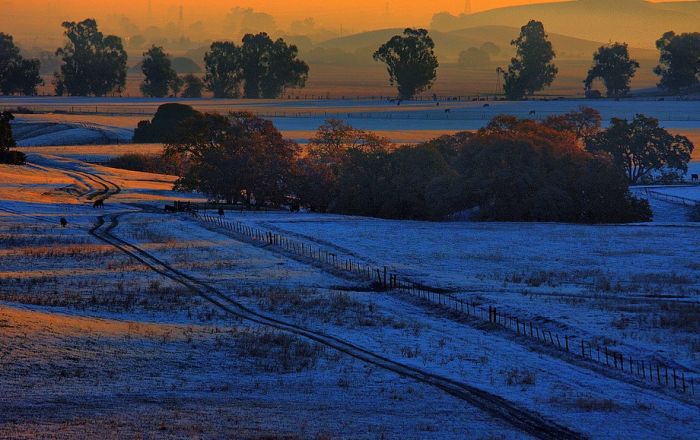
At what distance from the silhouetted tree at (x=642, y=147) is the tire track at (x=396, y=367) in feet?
225

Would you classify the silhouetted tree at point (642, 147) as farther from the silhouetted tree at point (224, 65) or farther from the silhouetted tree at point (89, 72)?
the silhouetted tree at point (89, 72)

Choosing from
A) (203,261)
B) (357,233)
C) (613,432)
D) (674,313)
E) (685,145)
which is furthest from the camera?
(685,145)

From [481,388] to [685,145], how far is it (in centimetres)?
8690

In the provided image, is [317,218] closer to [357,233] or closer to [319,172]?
[357,233]

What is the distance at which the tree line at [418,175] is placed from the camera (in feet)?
228

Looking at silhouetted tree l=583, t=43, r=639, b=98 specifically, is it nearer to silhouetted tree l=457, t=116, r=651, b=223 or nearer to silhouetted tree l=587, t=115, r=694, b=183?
silhouetted tree l=587, t=115, r=694, b=183

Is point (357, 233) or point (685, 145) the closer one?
point (357, 233)

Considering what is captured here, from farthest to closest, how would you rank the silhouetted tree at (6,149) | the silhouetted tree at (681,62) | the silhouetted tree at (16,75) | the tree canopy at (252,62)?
the tree canopy at (252,62)
the silhouetted tree at (16,75)
the silhouetted tree at (681,62)
the silhouetted tree at (6,149)

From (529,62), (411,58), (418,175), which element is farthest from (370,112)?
(418,175)

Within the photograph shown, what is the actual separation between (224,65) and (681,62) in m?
83.0

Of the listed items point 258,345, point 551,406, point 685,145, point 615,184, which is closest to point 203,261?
point 258,345

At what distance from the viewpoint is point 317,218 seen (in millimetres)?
67562

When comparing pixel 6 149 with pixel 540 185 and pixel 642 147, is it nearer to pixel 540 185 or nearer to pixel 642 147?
pixel 540 185

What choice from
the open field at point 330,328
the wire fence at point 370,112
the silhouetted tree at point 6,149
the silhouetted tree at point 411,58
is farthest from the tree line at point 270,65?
the open field at point 330,328
